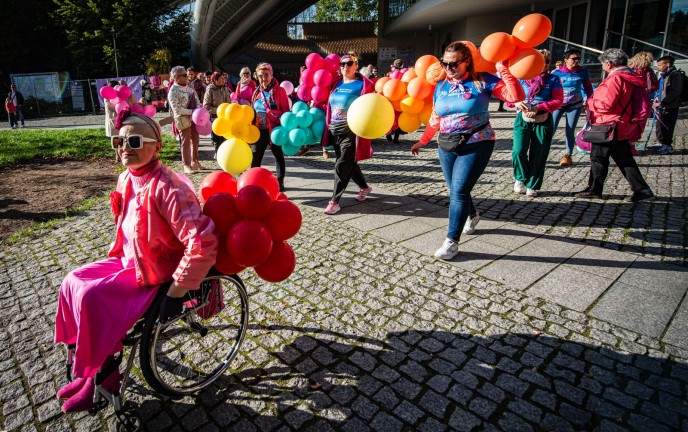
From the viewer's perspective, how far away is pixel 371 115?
12.0ft

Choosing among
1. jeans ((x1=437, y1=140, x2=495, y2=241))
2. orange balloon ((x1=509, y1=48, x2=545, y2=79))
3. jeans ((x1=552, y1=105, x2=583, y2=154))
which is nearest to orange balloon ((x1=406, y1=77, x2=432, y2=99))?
jeans ((x1=437, y1=140, x2=495, y2=241))

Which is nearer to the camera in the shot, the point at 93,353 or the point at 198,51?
the point at 93,353

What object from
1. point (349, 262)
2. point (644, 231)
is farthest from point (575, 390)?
point (644, 231)

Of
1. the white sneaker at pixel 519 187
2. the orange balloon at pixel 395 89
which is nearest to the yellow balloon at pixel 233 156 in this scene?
the orange balloon at pixel 395 89

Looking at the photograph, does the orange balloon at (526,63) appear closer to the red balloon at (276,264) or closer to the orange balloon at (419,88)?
the orange balloon at (419,88)

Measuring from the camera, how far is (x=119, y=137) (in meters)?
2.05

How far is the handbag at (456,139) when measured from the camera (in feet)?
12.3

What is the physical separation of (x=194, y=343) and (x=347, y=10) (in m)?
54.0

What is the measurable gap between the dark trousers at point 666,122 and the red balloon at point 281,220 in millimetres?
9799

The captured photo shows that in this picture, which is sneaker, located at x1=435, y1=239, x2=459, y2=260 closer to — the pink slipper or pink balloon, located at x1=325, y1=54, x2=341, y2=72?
pink balloon, located at x1=325, y1=54, x2=341, y2=72

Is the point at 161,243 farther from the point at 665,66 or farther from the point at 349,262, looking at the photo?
the point at 665,66

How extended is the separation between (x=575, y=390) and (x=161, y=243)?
2.49 m

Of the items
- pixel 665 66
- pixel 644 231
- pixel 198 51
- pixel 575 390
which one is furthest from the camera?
pixel 198 51

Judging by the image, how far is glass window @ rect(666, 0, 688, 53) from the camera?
13.2 m
